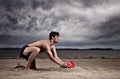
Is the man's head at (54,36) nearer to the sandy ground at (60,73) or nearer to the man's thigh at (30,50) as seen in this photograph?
the man's thigh at (30,50)

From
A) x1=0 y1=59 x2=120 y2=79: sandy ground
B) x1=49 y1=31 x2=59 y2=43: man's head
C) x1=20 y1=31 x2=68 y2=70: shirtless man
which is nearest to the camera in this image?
x1=0 y1=59 x2=120 y2=79: sandy ground

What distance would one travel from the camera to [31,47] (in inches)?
273

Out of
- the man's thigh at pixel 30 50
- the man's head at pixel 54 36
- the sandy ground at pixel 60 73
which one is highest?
the man's head at pixel 54 36

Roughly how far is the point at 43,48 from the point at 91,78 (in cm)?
199

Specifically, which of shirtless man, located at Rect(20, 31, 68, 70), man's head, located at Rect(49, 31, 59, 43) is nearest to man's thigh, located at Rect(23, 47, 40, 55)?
shirtless man, located at Rect(20, 31, 68, 70)

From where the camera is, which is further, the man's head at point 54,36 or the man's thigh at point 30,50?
the man's head at point 54,36

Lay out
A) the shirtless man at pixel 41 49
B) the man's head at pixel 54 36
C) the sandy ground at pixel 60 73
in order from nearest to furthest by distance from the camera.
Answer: the sandy ground at pixel 60 73
the shirtless man at pixel 41 49
the man's head at pixel 54 36

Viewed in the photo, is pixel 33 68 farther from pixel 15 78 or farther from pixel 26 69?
pixel 15 78

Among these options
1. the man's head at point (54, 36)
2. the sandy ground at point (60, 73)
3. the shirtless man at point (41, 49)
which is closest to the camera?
the sandy ground at point (60, 73)

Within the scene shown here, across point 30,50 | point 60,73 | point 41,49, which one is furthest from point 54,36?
point 60,73

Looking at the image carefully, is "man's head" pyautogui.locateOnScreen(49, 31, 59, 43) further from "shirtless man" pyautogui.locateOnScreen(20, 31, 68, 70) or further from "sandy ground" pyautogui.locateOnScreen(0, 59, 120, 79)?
"sandy ground" pyautogui.locateOnScreen(0, 59, 120, 79)

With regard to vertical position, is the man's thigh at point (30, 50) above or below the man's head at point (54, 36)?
below

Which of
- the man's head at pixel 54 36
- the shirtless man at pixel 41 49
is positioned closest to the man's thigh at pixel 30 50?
the shirtless man at pixel 41 49

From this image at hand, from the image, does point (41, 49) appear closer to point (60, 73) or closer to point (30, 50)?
point (30, 50)
